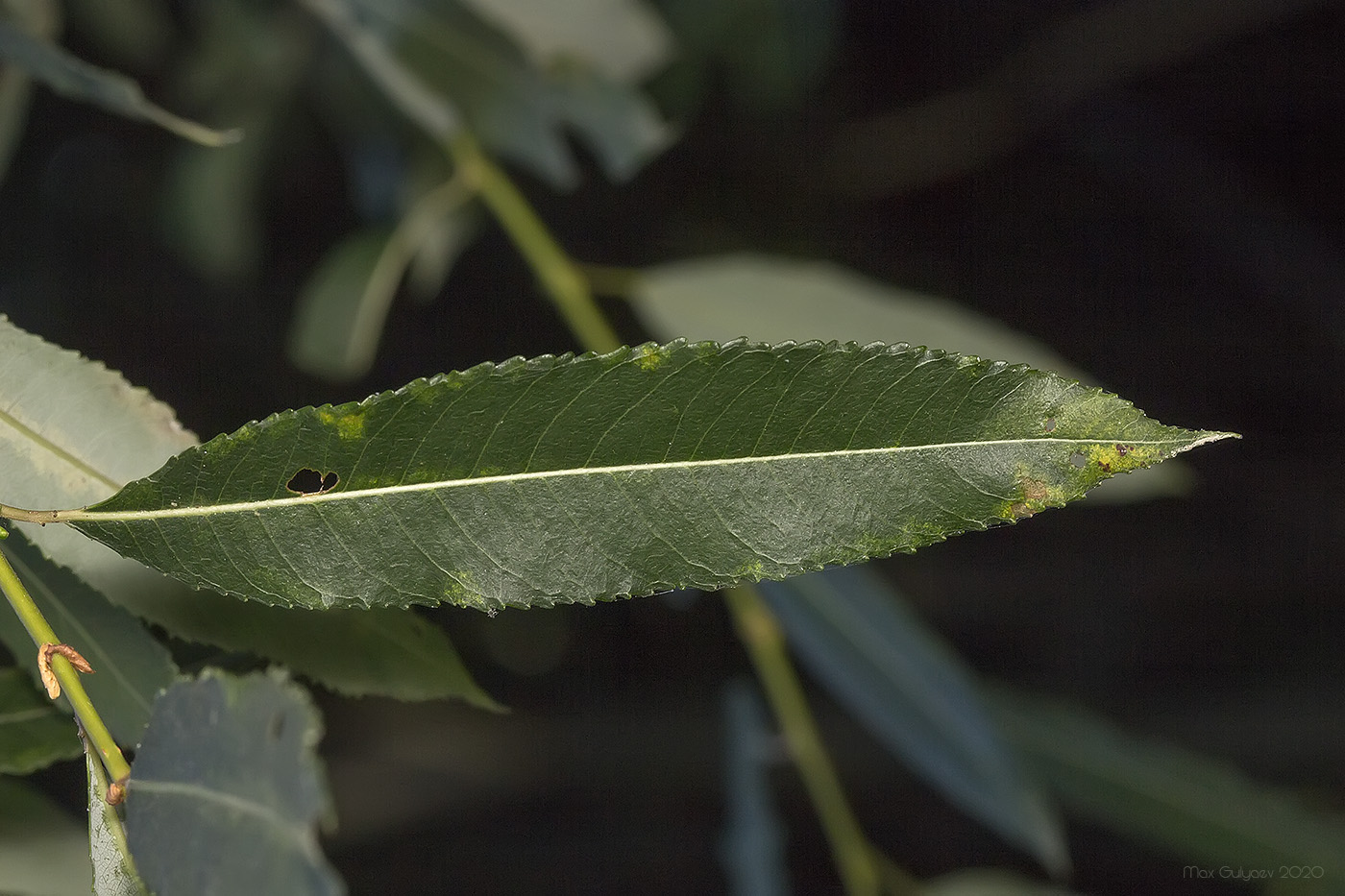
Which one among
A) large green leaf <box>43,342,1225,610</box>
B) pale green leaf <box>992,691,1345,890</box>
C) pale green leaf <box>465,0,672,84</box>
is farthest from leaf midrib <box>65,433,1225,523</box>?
pale green leaf <box>992,691,1345,890</box>

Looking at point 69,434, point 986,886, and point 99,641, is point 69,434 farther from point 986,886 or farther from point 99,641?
point 986,886

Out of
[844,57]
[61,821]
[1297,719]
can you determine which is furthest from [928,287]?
[61,821]

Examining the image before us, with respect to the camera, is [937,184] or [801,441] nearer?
[801,441]

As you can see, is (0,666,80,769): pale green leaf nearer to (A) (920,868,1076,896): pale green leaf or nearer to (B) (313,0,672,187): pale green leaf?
(B) (313,0,672,187): pale green leaf

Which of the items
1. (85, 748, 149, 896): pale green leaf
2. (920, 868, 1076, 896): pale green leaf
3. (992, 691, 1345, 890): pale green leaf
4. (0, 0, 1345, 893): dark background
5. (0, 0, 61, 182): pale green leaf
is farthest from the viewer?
(0, 0, 1345, 893): dark background

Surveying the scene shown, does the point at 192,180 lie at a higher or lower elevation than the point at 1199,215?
higher

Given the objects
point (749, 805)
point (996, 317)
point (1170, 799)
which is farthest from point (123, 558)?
point (996, 317)

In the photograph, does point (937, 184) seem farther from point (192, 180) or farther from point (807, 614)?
point (807, 614)
